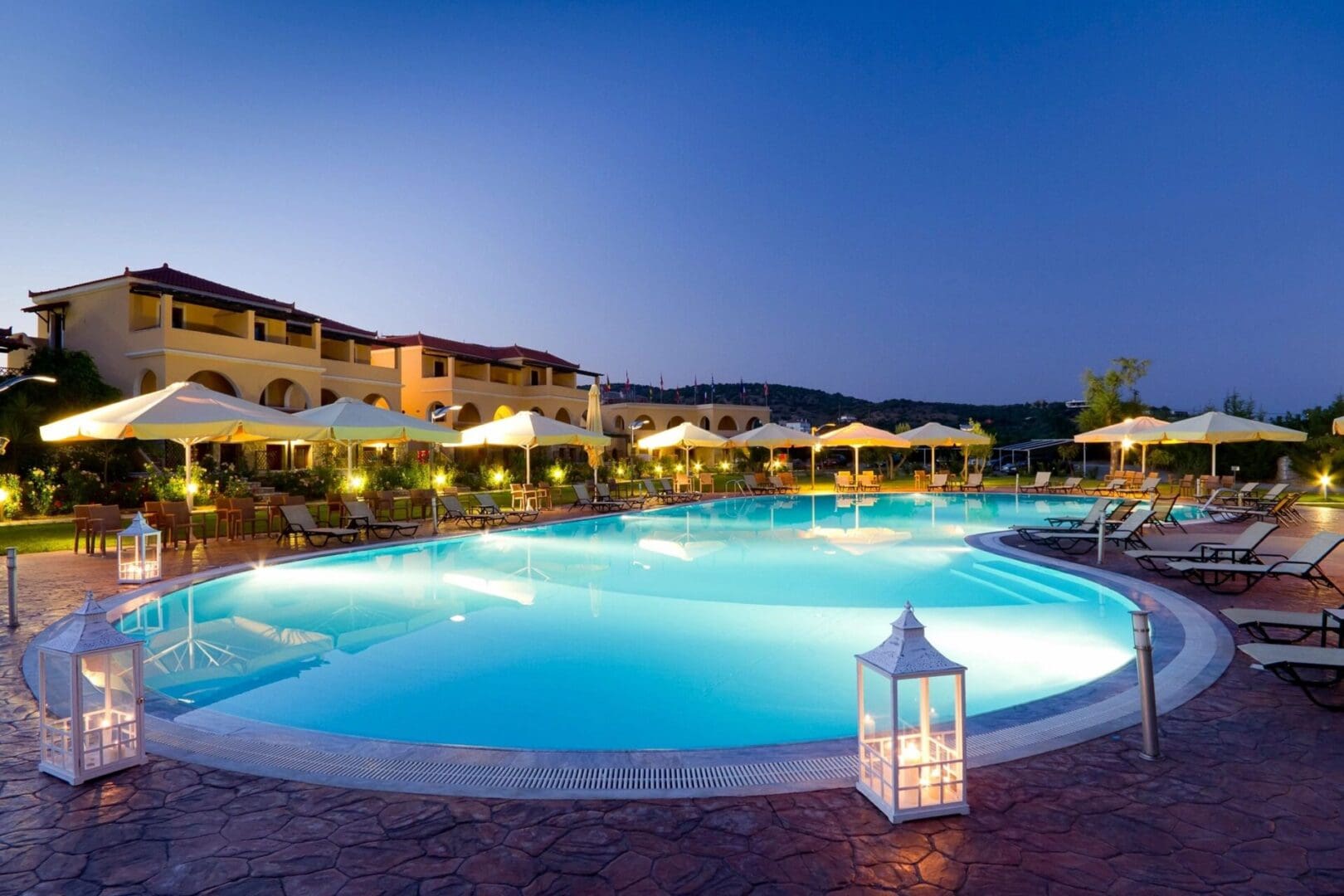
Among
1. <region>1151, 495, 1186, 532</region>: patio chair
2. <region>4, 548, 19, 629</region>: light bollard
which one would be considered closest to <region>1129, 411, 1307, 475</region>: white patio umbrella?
<region>1151, 495, 1186, 532</region>: patio chair

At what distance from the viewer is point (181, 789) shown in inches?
135

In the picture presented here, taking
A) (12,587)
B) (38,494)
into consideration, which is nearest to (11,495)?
(38,494)

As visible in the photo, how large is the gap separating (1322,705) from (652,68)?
21.1 metres

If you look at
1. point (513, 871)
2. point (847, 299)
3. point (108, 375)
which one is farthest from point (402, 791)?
point (847, 299)

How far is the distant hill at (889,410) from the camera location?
206 ft

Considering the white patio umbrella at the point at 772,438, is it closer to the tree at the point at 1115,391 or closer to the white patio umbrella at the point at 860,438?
the white patio umbrella at the point at 860,438

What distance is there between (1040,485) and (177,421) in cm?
2275

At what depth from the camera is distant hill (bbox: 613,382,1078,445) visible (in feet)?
206

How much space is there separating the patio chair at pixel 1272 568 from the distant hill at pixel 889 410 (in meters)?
51.5

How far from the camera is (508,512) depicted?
634 inches

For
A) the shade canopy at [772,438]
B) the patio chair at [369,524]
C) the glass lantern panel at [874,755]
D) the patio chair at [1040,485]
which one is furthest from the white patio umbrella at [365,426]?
the patio chair at [1040,485]

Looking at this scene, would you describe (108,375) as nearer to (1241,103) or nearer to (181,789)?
(181,789)

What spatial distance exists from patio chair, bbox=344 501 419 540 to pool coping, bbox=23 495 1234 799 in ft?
25.9

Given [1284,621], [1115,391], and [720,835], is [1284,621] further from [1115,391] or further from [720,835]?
[1115,391]
